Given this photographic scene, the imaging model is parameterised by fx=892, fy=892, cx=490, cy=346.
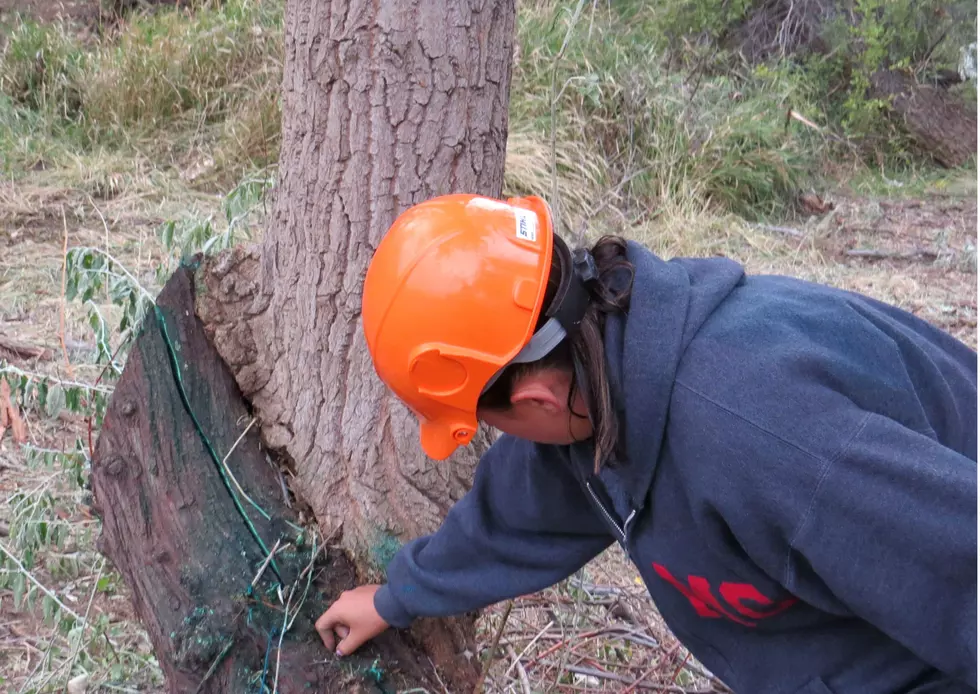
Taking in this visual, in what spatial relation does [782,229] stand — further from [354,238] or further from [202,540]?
[202,540]

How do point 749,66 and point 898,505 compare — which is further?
point 749,66

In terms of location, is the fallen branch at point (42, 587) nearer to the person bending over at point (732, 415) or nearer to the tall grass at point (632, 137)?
the person bending over at point (732, 415)

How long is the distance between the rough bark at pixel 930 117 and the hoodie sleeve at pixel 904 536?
869cm

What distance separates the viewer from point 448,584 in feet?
6.22

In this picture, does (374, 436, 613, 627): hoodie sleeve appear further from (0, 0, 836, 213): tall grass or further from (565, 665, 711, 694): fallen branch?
(0, 0, 836, 213): tall grass

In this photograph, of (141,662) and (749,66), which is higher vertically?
(749,66)

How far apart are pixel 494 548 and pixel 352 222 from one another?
772mm

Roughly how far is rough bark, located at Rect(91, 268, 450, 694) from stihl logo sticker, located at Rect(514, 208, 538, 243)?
98 centimetres

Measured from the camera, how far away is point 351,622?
1960 millimetres

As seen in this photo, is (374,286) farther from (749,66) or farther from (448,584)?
(749,66)

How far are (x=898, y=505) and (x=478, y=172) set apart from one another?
113 centimetres

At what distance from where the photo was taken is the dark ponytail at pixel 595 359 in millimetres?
1451

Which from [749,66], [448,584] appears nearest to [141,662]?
[448,584]

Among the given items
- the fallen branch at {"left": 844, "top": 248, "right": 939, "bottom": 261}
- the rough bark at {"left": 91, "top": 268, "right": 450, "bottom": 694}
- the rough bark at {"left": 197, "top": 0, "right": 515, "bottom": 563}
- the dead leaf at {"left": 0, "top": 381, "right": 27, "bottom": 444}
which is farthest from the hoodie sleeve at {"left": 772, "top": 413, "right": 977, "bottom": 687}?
the fallen branch at {"left": 844, "top": 248, "right": 939, "bottom": 261}
